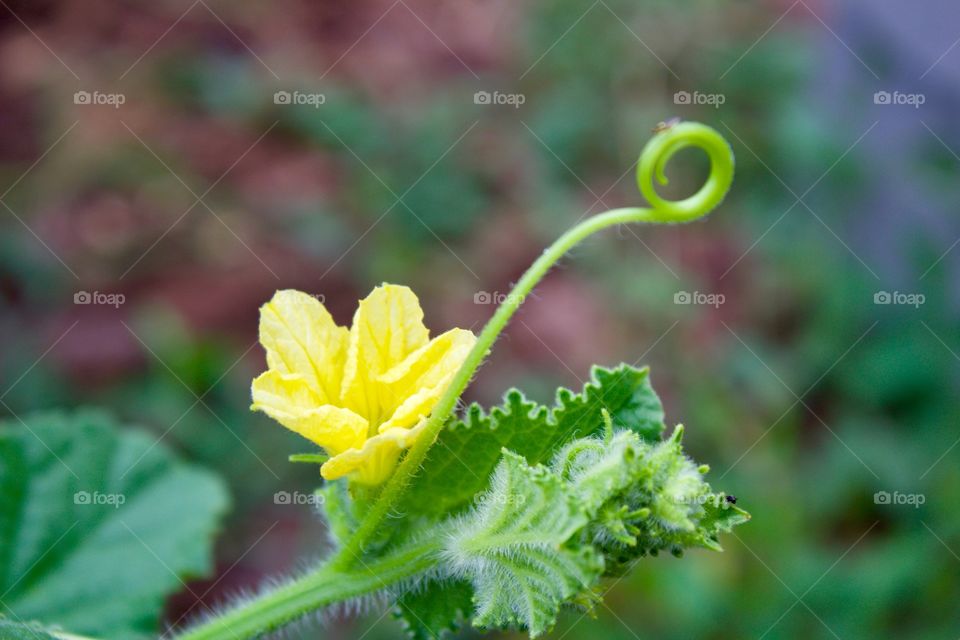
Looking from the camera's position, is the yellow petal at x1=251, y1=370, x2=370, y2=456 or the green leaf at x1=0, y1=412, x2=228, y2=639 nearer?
the yellow petal at x1=251, y1=370, x2=370, y2=456

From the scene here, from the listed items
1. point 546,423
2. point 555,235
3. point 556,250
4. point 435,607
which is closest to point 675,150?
point 556,250

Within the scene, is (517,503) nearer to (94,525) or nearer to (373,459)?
(373,459)

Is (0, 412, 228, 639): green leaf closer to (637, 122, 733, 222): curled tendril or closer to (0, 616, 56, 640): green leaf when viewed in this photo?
(0, 616, 56, 640): green leaf

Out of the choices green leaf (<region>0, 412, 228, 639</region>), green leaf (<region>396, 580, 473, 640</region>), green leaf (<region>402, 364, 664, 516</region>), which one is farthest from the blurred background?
green leaf (<region>402, 364, 664, 516</region>)

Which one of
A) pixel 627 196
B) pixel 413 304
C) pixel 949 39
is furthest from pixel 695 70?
pixel 413 304

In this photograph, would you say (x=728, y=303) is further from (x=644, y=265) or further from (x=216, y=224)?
(x=216, y=224)
